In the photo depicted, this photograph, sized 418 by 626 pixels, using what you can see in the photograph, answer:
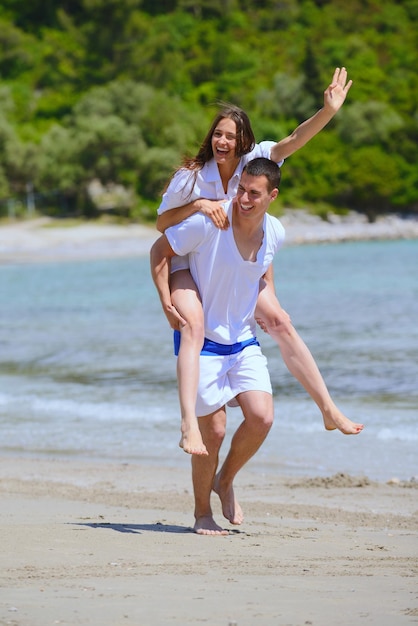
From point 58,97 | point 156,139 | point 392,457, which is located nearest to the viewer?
point 392,457

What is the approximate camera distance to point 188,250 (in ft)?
16.5

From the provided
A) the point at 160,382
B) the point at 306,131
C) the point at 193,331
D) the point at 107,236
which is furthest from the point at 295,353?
the point at 107,236

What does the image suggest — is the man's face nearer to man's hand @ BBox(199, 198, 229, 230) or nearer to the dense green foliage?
man's hand @ BBox(199, 198, 229, 230)

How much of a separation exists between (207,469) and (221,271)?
3.11ft

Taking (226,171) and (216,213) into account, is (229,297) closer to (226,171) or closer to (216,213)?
(216,213)

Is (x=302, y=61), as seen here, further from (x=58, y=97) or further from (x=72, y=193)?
(x=72, y=193)

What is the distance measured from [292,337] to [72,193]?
185 ft

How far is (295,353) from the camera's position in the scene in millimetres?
5371

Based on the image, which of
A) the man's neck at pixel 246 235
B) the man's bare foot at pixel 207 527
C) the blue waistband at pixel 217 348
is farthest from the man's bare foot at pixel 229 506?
the man's neck at pixel 246 235

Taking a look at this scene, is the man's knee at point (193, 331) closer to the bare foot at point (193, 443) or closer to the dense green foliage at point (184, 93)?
the bare foot at point (193, 443)

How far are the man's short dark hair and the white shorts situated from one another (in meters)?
0.78

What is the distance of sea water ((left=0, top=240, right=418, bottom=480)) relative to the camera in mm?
8367

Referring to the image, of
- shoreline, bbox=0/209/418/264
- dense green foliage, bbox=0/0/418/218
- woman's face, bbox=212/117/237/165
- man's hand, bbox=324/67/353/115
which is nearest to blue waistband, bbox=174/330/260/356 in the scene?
woman's face, bbox=212/117/237/165

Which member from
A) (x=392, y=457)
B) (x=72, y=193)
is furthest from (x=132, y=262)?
(x=392, y=457)
